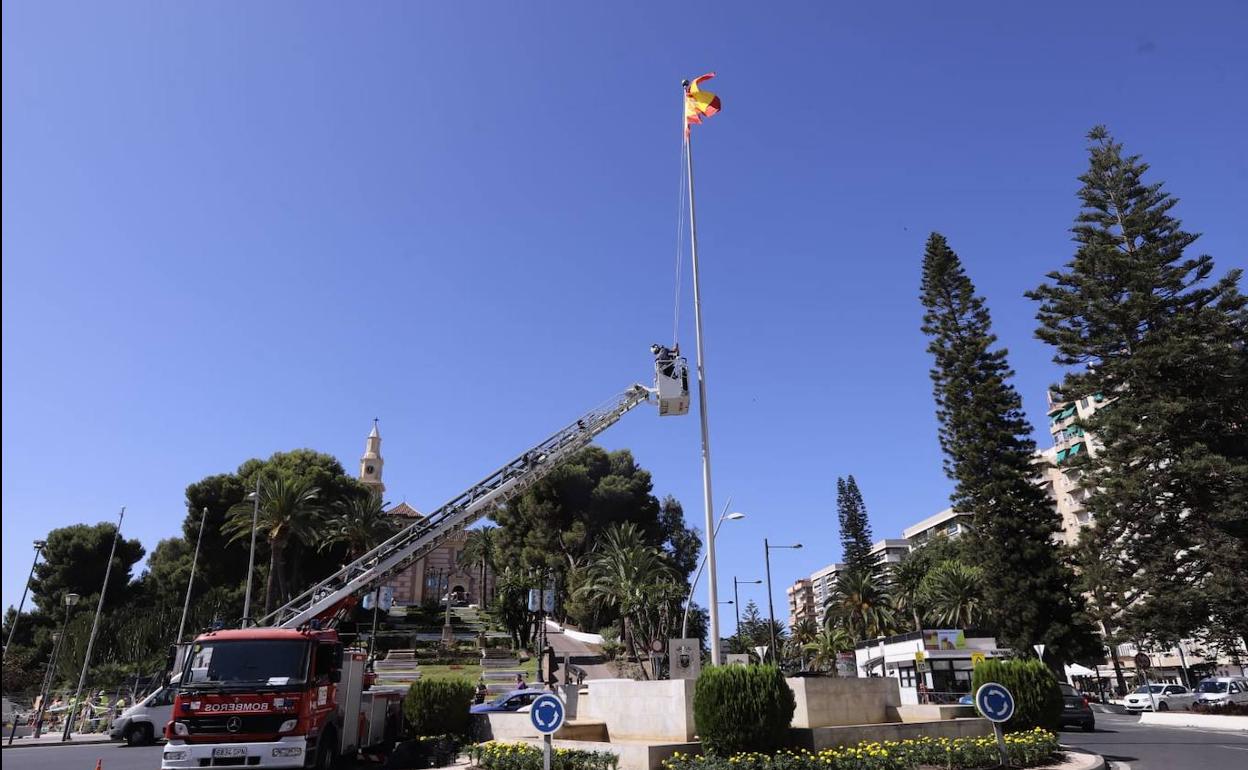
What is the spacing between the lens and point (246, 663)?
12.0 m

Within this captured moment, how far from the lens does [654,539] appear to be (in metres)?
71.4

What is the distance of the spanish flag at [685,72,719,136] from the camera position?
1833 centimetres

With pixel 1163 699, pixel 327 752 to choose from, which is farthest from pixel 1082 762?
pixel 1163 699

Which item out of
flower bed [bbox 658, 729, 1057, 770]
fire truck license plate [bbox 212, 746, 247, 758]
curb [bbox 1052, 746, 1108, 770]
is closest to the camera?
fire truck license plate [bbox 212, 746, 247, 758]

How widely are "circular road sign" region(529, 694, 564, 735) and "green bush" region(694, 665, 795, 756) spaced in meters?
3.06

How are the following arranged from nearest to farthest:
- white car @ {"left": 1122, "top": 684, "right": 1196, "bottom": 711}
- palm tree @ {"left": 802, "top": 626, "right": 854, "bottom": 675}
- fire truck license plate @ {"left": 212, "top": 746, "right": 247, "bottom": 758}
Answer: fire truck license plate @ {"left": 212, "top": 746, "right": 247, "bottom": 758} < white car @ {"left": 1122, "top": 684, "right": 1196, "bottom": 711} < palm tree @ {"left": 802, "top": 626, "right": 854, "bottom": 675}

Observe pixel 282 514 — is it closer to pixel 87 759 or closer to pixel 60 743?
pixel 60 743

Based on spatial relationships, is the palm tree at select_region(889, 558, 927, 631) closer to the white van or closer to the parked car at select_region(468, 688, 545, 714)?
the parked car at select_region(468, 688, 545, 714)

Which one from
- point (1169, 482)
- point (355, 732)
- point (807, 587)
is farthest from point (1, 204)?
point (807, 587)

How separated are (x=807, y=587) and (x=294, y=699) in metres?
178

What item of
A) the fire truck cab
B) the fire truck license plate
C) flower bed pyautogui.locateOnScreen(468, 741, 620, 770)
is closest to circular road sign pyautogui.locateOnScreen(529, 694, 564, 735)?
flower bed pyautogui.locateOnScreen(468, 741, 620, 770)

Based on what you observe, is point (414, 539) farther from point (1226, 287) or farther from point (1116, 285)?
point (1226, 287)

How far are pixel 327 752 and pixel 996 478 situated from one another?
42.5 meters

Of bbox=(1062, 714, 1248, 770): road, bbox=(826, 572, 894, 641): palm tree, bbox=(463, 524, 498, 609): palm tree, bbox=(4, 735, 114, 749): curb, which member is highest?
bbox=(463, 524, 498, 609): palm tree
